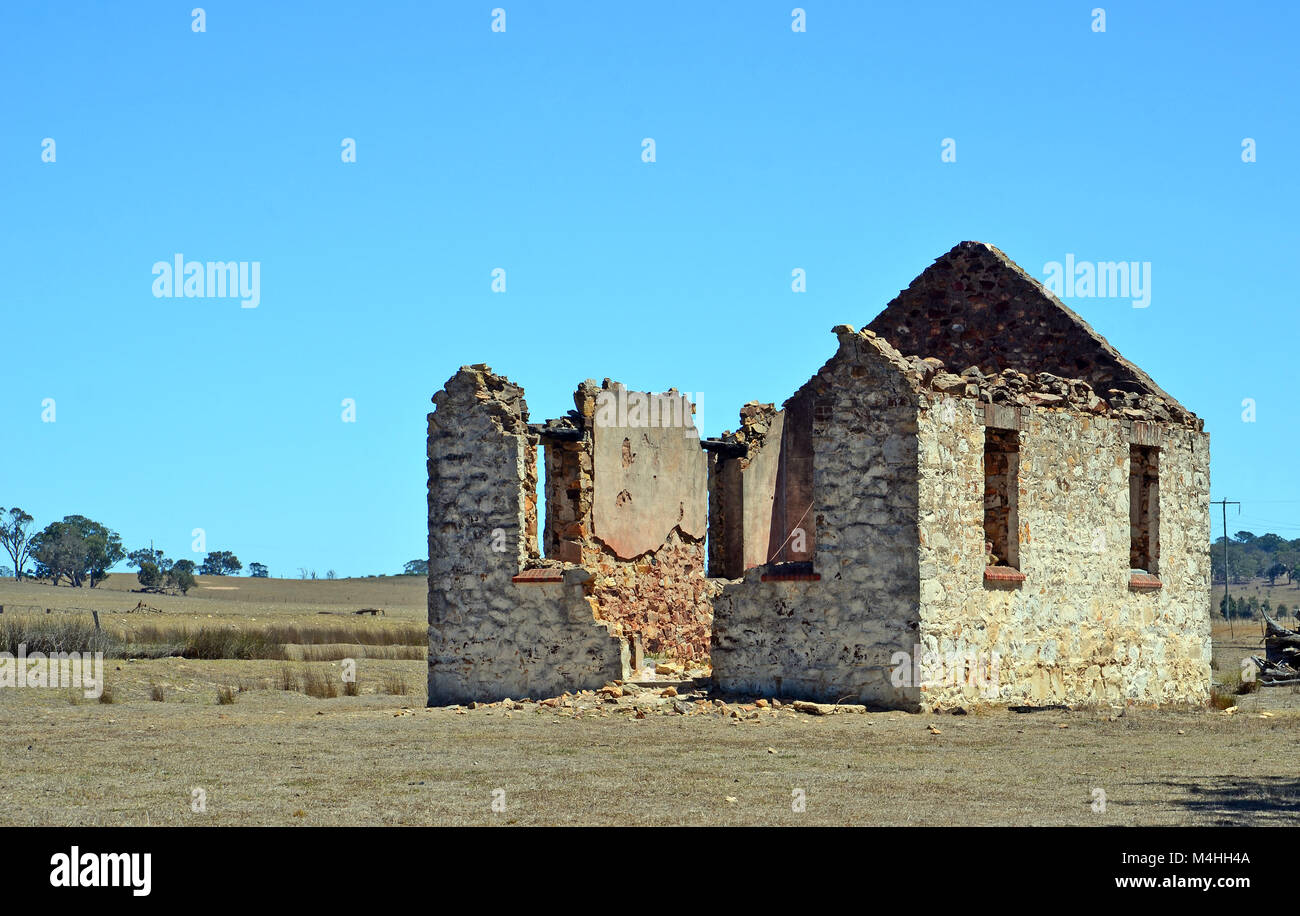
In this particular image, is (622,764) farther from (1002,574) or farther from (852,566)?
(1002,574)

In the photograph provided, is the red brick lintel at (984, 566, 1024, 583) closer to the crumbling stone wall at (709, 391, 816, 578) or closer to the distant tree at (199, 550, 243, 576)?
the crumbling stone wall at (709, 391, 816, 578)

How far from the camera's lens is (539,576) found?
1836 centimetres

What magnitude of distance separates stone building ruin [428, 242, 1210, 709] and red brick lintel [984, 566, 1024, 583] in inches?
1.3

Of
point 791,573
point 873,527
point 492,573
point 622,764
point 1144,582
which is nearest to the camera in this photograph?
point 622,764

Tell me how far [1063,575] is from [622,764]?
750 centimetres

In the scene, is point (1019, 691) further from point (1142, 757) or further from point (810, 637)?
point (1142, 757)

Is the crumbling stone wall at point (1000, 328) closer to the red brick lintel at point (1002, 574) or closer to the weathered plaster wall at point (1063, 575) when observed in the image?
the weathered plaster wall at point (1063, 575)

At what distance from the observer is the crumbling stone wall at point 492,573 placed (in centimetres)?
1822

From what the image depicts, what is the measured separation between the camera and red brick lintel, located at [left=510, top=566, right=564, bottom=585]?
1827 centimetres

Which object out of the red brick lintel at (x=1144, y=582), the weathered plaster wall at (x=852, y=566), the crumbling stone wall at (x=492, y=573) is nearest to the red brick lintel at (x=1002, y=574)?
the weathered plaster wall at (x=852, y=566)

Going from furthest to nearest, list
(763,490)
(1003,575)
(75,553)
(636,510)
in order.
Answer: (75,553)
(763,490)
(636,510)
(1003,575)

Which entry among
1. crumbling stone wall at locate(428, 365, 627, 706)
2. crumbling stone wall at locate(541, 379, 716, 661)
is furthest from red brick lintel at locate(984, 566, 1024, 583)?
crumbling stone wall at locate(541, 379, 716, 661)

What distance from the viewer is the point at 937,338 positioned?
856 inches

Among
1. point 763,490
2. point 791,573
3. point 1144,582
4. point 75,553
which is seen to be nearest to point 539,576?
point 791,573
